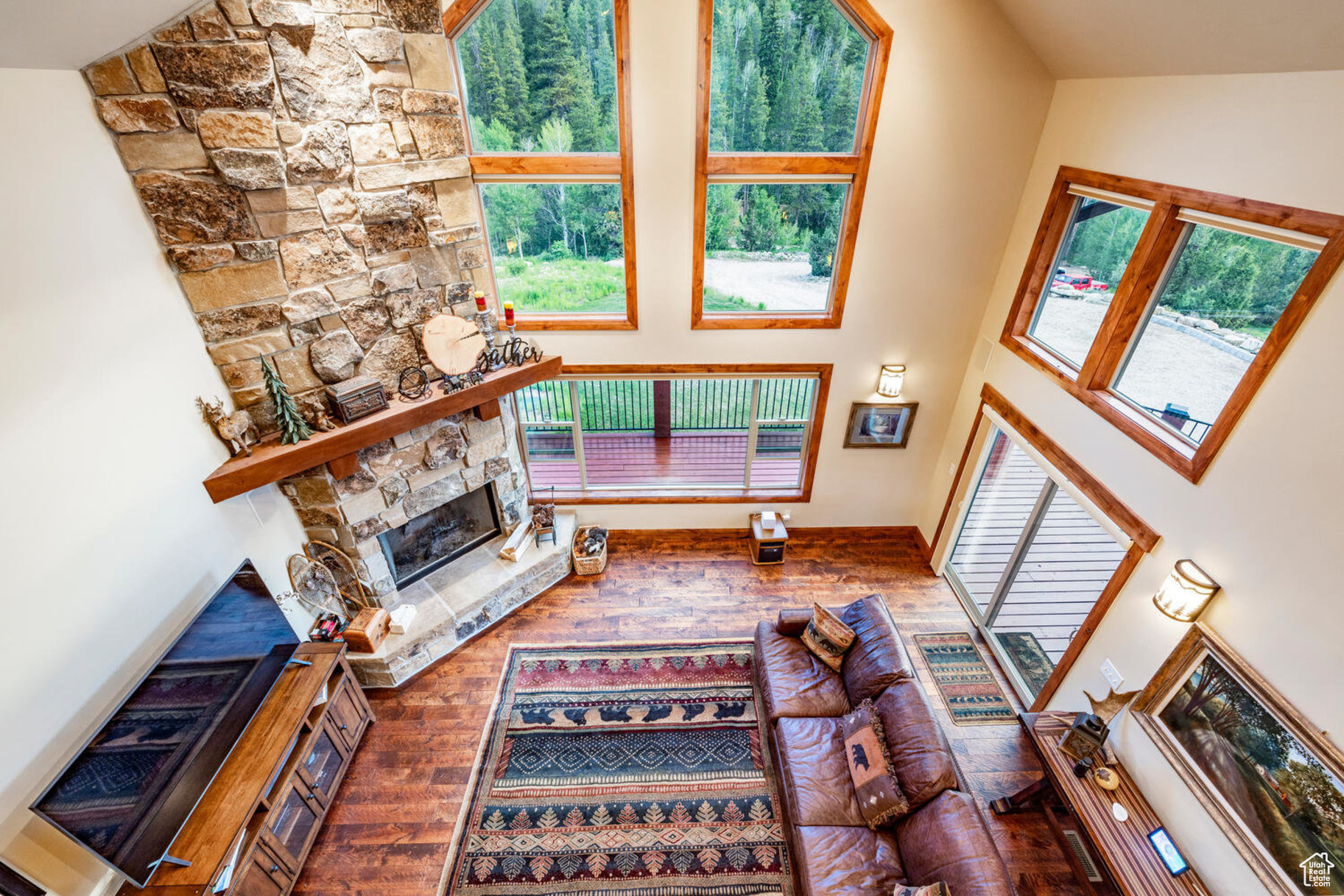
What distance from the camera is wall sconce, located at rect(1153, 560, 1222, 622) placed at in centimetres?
275

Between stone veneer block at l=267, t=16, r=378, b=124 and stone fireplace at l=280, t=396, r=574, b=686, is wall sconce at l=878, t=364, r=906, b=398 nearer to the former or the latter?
stone fireplace at l=280, t=396, r=574, b=686

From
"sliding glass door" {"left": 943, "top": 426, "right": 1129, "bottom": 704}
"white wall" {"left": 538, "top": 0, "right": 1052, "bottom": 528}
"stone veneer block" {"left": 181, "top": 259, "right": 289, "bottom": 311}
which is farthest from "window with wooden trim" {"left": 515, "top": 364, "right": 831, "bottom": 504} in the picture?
"stone veneer block" {"left": 181, "top": 259, "right": 289, "bottom": 311}

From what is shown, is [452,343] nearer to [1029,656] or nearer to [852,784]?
[852,784]

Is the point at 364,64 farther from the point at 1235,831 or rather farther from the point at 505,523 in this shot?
the point at 1235,831

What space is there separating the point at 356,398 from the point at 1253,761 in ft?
17.1

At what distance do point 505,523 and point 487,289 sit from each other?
221 cm

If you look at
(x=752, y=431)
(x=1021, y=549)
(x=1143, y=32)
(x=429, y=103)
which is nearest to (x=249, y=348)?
(x=429, y=103)

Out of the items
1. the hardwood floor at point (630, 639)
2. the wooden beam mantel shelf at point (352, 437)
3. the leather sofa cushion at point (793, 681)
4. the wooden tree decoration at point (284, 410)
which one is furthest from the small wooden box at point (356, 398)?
the leather sofa cushion at point (793, 681)

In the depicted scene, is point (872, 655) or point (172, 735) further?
point (872, 655)

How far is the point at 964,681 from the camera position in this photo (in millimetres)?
4500

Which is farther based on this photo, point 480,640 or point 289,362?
point 480,640

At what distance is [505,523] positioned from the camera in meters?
5.32

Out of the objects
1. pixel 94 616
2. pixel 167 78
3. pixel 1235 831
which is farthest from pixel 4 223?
pixel 1235 831

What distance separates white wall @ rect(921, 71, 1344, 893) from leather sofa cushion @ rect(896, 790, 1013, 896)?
1.05 meters
